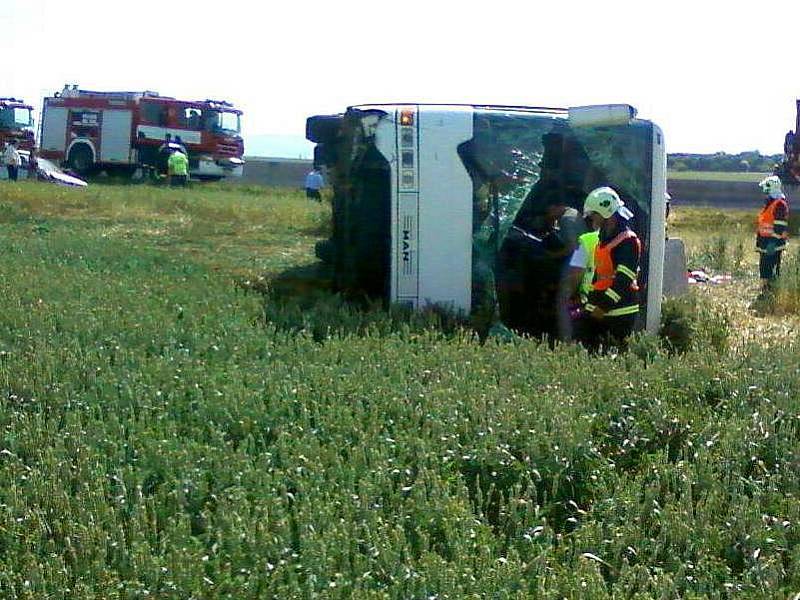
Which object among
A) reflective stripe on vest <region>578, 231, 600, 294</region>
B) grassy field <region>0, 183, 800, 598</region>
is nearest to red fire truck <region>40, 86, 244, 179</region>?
grassy field <region>0, 183, 800, 598</region>

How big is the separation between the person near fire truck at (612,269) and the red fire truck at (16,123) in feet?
99.0

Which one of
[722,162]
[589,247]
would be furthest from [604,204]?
[722,162]

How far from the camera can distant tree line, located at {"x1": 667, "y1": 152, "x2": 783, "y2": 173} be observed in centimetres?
7262

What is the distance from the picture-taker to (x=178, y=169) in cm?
3123

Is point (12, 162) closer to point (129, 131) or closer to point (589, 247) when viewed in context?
point (129, 131)

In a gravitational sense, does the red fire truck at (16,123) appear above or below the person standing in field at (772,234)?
above

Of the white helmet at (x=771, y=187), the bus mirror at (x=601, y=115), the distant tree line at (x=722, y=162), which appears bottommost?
the white helmet at (x=771, y=187)

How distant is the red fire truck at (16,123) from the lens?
35281mm

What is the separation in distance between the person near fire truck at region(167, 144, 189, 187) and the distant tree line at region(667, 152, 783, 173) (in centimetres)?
4465

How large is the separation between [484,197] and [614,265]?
4.68ft

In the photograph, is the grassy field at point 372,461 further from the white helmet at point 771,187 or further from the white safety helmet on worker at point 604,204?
the white helmet at point 771,187

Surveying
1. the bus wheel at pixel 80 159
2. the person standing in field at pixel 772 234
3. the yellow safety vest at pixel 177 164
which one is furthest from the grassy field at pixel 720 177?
the person standing in field at pixel 772 234

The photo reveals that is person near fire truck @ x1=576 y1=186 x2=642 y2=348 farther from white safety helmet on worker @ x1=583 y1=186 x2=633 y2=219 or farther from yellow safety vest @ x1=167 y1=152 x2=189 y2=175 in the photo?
yellow safety vest @ x1=167 y1=152 x2=189 y2=175

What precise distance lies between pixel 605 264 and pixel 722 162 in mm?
72625
